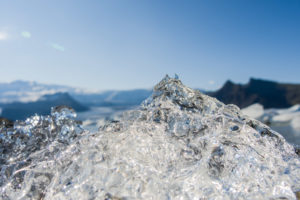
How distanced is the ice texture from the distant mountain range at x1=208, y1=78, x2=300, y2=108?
24.8 metres

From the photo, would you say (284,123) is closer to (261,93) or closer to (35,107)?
(261,93)

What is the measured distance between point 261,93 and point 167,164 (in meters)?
31.1

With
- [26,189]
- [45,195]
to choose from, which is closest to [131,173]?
[45,195]

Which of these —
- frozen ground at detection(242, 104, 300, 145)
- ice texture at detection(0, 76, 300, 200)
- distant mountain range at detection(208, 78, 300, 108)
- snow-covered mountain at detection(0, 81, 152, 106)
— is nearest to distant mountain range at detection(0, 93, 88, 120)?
snow-covered mountain at detection(0, 81, 152, 106)

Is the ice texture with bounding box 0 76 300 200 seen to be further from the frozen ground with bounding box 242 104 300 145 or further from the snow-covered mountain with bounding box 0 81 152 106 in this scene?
the snow-covered mountain with bounding box 0 81 152 106

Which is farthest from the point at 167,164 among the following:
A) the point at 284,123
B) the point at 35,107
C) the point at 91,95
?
the point at 91,95

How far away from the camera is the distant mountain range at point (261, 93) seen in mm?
26547

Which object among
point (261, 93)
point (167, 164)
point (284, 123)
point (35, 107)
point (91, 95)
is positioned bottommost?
point (35, 107)

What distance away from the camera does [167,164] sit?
50.6 inches

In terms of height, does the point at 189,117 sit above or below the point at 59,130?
above

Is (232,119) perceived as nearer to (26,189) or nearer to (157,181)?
(157,181)

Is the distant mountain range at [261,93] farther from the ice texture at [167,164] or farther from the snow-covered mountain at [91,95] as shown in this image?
the snow-covered mountain at [91,95]

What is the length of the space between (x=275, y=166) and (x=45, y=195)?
1.35 metres

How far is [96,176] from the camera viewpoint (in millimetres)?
1062
